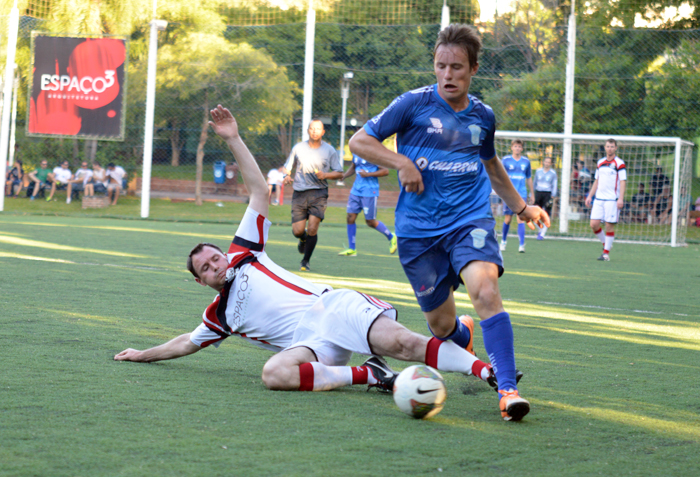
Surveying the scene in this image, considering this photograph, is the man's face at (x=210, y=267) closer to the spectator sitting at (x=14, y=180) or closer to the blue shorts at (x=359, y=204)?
the blue shorts at (x=359, y=204)

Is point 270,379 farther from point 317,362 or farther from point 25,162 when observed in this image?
point 25,162

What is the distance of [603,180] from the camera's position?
1361cm

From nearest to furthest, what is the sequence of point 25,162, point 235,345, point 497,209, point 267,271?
1. point 267,271
2. point 235,345
3. point 497,209
4. point 25,162

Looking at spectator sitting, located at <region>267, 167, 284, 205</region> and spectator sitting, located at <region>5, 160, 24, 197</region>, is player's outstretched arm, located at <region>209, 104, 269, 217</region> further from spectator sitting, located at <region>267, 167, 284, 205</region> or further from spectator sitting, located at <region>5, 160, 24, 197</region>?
spectator sitting, located at <region>5, 160, 24, 197</region>

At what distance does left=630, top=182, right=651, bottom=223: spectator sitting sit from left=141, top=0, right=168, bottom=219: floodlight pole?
12936 millimetres

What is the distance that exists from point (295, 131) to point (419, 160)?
63.7ft

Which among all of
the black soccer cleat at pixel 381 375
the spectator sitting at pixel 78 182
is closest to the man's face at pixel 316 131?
the black soccer cleat at pixel 381 375

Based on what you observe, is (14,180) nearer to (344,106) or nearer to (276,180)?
(276,180)

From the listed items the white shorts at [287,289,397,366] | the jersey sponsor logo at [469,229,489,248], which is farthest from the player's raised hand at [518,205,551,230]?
the white shorts at [287,289,397,366]

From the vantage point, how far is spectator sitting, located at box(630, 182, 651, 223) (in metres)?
18.3

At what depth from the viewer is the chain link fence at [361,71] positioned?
21266 mm

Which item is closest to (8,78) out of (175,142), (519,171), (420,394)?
(175,142)

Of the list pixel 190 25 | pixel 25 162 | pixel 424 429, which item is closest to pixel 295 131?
pixel 190 25

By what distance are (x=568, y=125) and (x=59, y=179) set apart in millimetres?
16058
